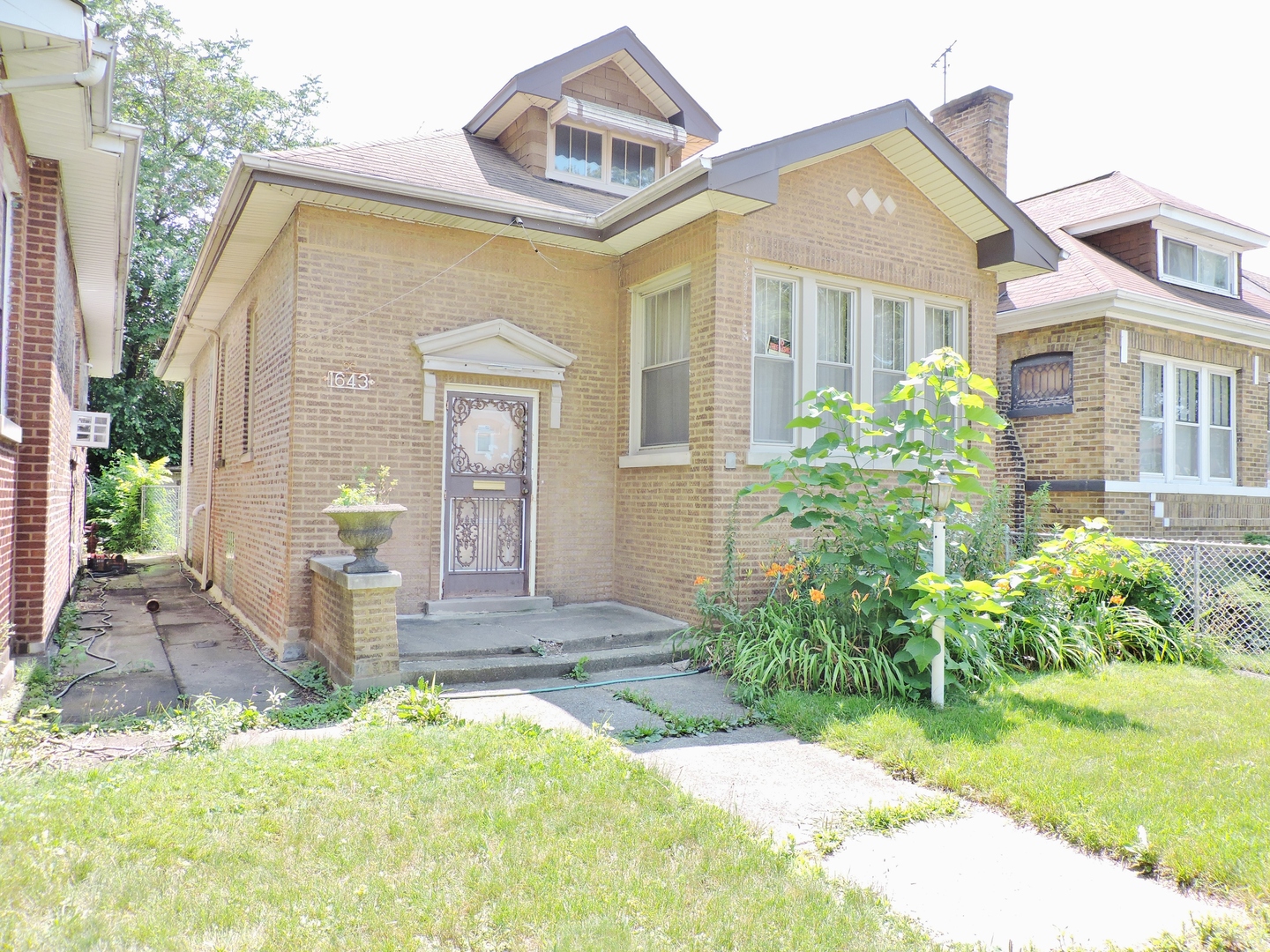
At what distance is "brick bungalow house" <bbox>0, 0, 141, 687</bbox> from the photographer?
17.4ft

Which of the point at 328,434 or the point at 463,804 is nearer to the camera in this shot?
the point at 463,804

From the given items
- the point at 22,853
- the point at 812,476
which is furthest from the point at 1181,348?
the point at 22,853

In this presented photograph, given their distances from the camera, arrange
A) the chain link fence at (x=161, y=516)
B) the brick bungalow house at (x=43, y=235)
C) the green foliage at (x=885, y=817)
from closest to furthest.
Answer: the green foliage at (x=885, y=817), the brick bungalow house at (x=43, y=235), the chain link fence at (x=161, y=516)

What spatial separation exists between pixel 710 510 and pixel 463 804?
4.26 meters

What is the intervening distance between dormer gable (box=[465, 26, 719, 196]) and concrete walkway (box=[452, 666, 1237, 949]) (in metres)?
7.46

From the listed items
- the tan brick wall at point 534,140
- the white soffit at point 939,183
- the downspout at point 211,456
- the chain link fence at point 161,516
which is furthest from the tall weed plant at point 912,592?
the chain link fence at point 161,516

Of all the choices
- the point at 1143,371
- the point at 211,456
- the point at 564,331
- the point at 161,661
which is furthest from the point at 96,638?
the point at 1143,371

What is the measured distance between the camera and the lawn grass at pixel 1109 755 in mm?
3818

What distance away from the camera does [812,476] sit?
6.89 meters

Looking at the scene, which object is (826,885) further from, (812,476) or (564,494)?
(564,494)

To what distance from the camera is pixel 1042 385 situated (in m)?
12.4

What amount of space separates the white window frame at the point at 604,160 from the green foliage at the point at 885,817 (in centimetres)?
808

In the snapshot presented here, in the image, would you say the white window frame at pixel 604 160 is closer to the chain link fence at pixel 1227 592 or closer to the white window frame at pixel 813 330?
the white window frame at pixel 813 330

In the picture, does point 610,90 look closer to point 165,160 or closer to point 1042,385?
point 1042,385
